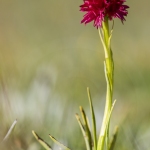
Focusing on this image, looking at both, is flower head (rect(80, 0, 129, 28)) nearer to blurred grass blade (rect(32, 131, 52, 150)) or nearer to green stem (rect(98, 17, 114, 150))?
green stem (rect(98, 17, 114, 150))

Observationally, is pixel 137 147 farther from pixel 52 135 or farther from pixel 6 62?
pixel 6 62

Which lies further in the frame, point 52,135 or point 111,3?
point 52,135

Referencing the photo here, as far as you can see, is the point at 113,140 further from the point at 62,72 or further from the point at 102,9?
the point at 102,9

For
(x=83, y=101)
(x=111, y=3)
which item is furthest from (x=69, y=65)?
(x=111, y=3)

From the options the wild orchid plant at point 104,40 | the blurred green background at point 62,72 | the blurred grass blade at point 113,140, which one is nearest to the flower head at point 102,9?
the wild orchid plant at point 104,40

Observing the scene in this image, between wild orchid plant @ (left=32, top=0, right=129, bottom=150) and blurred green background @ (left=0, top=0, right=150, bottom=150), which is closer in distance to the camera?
wild orchid plant @ (left=32, top=0, right=129, bottom=150)

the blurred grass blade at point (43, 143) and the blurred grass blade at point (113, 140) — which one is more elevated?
the blurred grass blade at point (43, 143)

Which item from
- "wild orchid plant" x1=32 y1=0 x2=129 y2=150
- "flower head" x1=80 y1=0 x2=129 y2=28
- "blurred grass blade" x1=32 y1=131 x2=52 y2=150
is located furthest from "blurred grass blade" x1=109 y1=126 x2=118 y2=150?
"flower head" x1=80 y1=0 x2=129 y2=28

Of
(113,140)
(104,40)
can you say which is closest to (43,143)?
(113,140)

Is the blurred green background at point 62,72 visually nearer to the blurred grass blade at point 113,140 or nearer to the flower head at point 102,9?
the blurred grass blade at point 113,140
